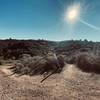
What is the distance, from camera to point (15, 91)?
12.6 m

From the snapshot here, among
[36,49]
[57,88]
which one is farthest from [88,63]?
[36,49]

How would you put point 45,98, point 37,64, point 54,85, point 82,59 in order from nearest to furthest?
point 45,98
point 54,85
point 82,59
point 37,64

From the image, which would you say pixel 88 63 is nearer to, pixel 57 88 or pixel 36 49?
pixel 57 88

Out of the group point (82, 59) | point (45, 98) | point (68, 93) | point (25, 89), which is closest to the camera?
point (45, 98)

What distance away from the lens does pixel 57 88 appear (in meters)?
13.0

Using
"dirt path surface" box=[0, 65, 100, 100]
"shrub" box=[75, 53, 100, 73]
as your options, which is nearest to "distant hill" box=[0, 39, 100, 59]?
"shrub" box=[75, 53, 100, 73]

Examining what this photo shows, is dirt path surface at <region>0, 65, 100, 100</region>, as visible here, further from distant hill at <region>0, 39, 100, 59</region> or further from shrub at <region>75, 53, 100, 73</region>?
distant hill at <region>0, 39, 100, 59</region>

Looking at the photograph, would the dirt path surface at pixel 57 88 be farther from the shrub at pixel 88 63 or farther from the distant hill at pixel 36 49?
the distant hill at pixel 36 49

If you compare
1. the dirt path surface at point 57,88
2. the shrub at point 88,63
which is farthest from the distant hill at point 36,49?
the dirt path surface at point 57,88

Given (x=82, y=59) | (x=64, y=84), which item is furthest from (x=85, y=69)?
(x=64, y=84)

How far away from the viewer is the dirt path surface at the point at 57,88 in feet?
37.1

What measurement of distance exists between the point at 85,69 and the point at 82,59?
7.67 ft

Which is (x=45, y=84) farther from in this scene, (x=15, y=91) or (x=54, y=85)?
(x=15, y=91)

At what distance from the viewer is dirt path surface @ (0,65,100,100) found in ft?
37.1
